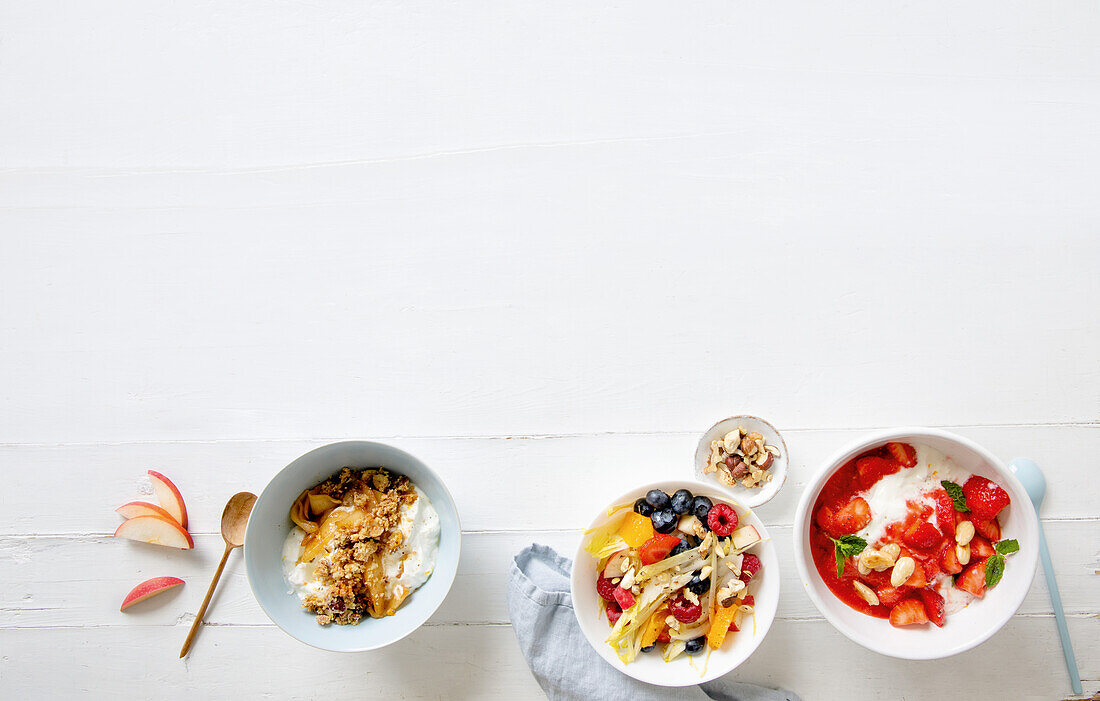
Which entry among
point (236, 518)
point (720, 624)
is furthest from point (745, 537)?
point (236, 518)

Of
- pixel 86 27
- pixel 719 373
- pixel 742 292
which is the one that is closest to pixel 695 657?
pixel 719 373

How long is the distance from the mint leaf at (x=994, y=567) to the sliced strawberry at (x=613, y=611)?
64 cm

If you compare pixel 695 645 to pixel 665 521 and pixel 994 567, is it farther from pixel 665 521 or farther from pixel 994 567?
pixel 994 567

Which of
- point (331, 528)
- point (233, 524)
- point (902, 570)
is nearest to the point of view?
point (902, 570)

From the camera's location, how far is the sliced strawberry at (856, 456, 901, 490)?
1.25 metres

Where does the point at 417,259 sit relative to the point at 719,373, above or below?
above

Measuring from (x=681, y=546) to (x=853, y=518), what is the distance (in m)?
0.30

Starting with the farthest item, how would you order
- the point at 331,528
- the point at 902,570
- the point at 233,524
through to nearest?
the point at 233,524
the point at 331,528
the point at 902,570

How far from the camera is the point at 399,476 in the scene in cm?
137

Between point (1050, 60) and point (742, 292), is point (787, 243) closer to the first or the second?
point (742, 292)

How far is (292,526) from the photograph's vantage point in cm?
136

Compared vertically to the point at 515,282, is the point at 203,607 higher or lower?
lower

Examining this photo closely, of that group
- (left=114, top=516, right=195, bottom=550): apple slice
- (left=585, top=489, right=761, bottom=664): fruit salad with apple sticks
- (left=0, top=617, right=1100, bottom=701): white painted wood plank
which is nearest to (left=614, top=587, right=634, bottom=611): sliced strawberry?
(left=585, top=489, right=761, bottom=664): fruit salad with apple sticks

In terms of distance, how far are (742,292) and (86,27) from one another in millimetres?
1527
